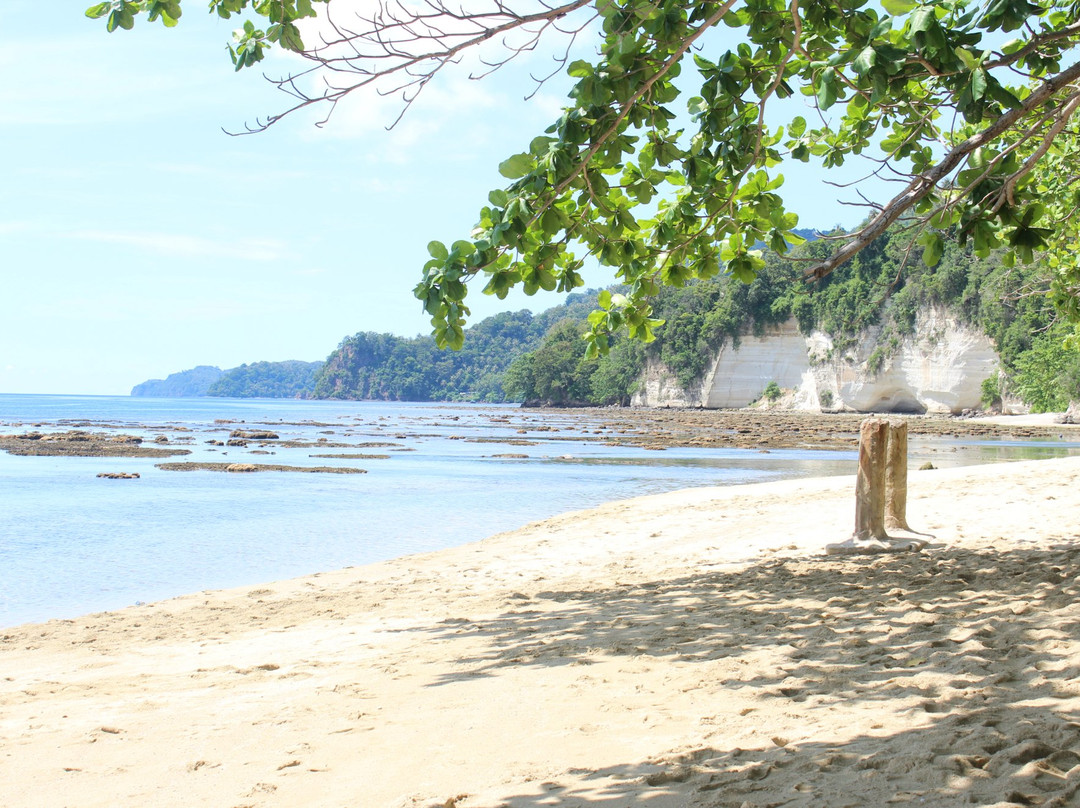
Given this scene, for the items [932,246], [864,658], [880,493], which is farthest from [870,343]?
A: [864,658]

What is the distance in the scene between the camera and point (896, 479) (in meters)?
8.88

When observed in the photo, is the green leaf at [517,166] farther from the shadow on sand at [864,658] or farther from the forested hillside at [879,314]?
the forested hillside at [879,314]

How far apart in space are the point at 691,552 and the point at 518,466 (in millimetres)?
20844

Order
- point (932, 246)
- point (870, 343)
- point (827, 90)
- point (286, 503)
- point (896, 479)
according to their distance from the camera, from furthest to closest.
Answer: point (870, 343)
point (286, 503)
point (896, 479)
point (932, 246)
point (827, 90)

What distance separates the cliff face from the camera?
6769 cm

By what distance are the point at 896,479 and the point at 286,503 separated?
14537mm

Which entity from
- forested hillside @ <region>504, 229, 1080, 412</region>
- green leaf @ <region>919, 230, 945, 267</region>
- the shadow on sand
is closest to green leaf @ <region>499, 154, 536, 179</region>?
green leaf @ <region>919, 230, 945, 267</region>

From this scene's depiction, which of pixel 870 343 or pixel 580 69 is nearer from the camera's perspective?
pixel 580 69

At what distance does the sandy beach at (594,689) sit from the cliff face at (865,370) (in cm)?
6460

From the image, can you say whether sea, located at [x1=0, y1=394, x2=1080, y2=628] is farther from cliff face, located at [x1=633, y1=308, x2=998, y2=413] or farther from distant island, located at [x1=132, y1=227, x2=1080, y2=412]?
cliff face, located at [x1=633, y1=308, x2=998, y2=413]

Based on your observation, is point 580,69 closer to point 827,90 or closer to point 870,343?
point 827,90

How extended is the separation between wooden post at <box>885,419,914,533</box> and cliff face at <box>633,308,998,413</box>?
63.8 meters

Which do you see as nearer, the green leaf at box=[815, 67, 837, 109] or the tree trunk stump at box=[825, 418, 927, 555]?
the green leaf at box=[815, 67, 837, 109]

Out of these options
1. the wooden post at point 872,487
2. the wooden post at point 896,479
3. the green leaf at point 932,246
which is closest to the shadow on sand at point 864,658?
the wooden post at point 872,487
